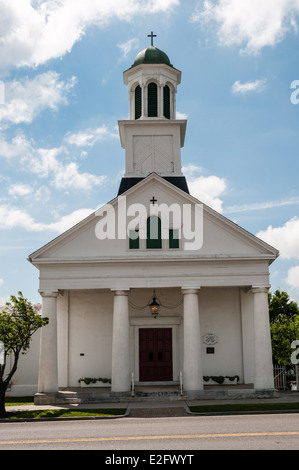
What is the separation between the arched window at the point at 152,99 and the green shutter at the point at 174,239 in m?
9.62

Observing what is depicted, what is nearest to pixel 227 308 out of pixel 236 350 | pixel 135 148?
pixel 236 350

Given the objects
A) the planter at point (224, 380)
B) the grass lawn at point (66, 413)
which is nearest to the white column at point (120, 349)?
the grass lawn at point (66, 413)

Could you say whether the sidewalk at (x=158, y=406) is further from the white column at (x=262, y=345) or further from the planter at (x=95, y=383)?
the planter at (x=95, y=383)

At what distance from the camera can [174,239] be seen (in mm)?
24422

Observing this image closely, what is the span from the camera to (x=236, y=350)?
2664cm

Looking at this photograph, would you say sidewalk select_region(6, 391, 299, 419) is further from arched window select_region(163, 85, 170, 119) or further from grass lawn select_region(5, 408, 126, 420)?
arched window select_region(163, 85, 170, 119)

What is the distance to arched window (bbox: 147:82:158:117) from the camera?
1230 inches

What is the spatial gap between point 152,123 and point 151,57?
4.39 metres

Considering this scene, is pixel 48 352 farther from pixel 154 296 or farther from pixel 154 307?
pixel 154 296

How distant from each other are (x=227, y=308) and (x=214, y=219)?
5.21 meters

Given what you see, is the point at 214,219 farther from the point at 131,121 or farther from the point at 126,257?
the point at 131,121

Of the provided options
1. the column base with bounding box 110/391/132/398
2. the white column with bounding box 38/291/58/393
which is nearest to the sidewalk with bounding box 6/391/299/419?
the column base with bounding box 110/391/132/398
